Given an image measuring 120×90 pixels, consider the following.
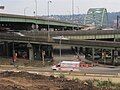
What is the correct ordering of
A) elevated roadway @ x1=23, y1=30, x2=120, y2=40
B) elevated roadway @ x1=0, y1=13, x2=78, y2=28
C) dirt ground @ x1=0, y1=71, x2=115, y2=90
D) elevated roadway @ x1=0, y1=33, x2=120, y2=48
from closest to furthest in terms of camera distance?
dirt ground @ x1=0, y1=71, x2=115, y2=90 → elevated roadway @ x1=0, y1=33, x2=120, y2=48 → elevated roadway @ x1=23, y1=30, x2=120, y2=40 → elevated roadway @ x1=0, y1=13, x2=78, y2=28

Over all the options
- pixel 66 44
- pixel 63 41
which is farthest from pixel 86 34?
pixel 63 41

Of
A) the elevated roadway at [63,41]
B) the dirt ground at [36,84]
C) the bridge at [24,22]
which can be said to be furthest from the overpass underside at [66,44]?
the dirt ground at [36,84]

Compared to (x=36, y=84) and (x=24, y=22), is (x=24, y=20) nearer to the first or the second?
(x=24, y=22)

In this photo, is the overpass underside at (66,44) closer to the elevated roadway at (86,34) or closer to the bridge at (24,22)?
the elevated roadway at (86,34)

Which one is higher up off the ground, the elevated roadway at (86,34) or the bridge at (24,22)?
the bridge at (24,22)

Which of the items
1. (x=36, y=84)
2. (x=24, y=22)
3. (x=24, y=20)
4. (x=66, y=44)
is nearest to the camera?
(x=36, y=84)

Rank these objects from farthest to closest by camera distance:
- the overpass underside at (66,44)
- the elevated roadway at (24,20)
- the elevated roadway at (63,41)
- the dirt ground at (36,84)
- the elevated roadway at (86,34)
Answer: the elevated roadway at (24,20), the elevated roadway at (86,34), the overpass underside at (66,44), the elevated roadway at (63,41), the dirt ground at (36,84)

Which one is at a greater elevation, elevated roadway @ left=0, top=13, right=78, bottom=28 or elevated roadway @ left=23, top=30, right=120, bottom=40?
elevated roadway @ left=0, top=13, right=78, bottom=28

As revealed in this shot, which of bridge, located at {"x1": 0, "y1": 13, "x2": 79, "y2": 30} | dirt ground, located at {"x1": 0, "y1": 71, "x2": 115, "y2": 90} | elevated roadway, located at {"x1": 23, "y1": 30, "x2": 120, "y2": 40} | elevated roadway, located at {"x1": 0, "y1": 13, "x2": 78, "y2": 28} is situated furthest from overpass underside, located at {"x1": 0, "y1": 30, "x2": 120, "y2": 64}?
dirt ground, located at {"x1": 0, "y1": 71, "x2": 115, "y2": 90}

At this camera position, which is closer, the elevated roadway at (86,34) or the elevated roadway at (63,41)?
the elevated roadway at (63,41)

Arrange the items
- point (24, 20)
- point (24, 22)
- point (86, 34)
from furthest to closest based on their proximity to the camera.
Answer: point (24, 22) → point (24, 20) → point (86, 34)

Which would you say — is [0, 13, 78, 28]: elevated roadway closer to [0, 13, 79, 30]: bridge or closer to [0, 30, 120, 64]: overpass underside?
[0, 13, 79, 30]: bridge

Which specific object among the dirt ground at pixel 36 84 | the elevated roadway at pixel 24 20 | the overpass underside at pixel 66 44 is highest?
the elevated roadway at pixel 24 20

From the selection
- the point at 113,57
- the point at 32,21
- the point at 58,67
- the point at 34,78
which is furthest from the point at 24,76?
the point at 32,21
